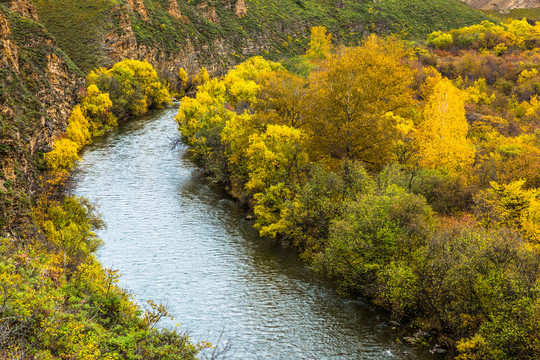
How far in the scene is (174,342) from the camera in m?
19.0

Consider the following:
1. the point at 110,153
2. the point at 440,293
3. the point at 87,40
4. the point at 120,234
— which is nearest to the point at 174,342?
the point at 440,293

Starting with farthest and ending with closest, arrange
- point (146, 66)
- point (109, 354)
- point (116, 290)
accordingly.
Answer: point (146, 66) → point (116, 290) → point (109, 354)

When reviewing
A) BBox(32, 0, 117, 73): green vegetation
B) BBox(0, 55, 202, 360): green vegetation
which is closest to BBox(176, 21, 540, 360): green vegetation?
BBox(0, 55, 202, 360): green vegetation

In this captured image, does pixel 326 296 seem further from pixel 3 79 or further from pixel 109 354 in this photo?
pixel 3 79

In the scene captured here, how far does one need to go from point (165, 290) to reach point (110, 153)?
35.1 metres

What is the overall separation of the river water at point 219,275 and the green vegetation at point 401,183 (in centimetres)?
228

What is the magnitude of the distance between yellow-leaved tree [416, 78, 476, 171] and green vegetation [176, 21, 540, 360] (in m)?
0.14

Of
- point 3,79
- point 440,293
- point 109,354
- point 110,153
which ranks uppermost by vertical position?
point 3,79

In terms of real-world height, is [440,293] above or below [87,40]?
below

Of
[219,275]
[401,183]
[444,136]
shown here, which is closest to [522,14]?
[444,136]

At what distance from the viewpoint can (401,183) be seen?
106 feet

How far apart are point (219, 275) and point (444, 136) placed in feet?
80.6

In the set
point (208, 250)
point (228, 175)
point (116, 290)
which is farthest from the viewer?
point (228, 175)

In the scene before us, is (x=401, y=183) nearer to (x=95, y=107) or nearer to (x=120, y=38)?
(x=95, y=107)
